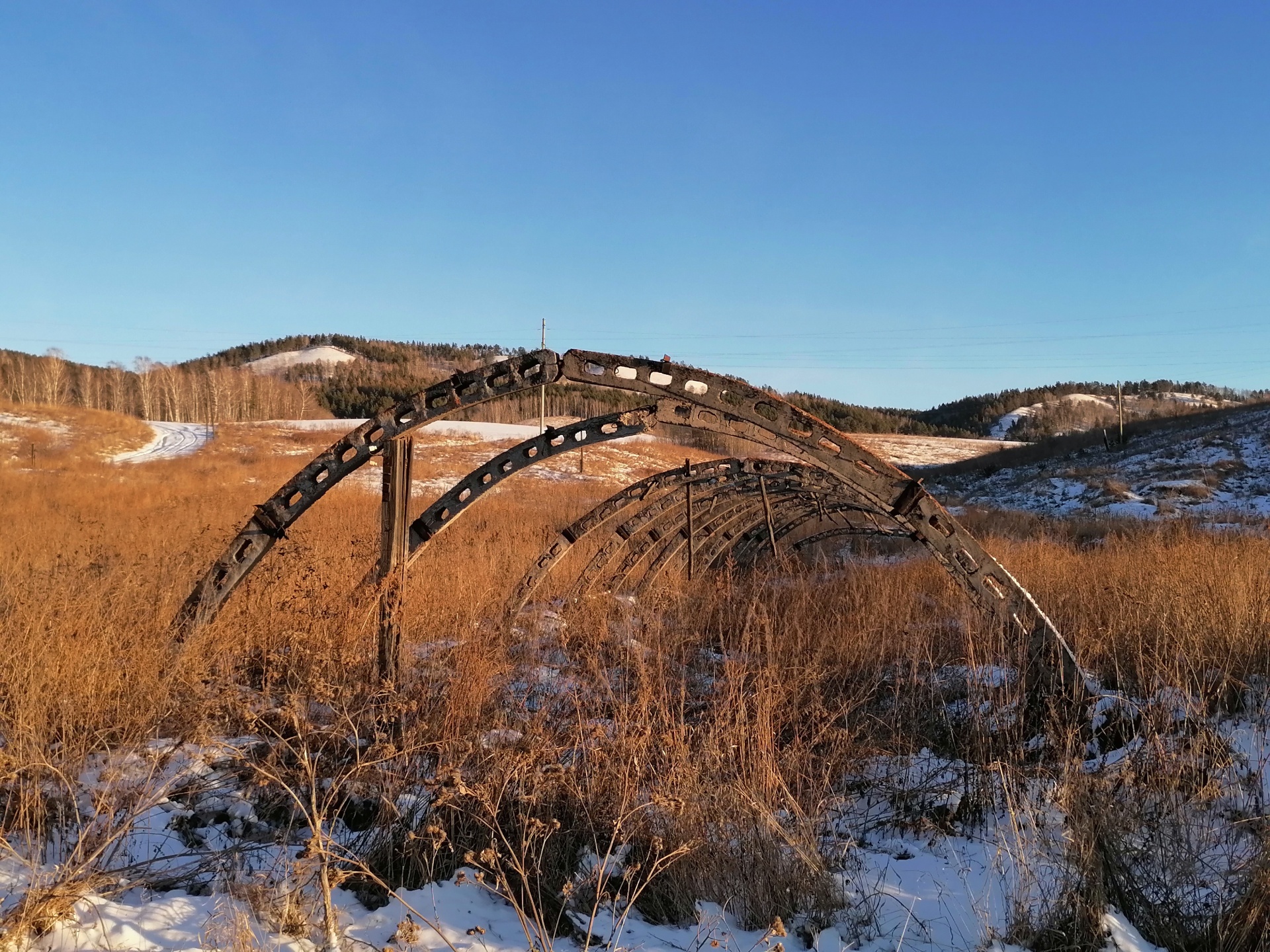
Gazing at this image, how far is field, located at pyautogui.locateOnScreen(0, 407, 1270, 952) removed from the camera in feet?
9.69

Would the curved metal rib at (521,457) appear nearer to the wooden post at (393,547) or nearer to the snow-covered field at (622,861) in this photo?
the wooden post at (393,547)

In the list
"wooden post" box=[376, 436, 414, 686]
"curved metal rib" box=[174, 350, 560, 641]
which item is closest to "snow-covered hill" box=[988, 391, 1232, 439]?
"curved metal rib" box=[174, 350, 560, 641]

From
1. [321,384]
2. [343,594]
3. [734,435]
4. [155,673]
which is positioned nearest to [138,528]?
[343,594]

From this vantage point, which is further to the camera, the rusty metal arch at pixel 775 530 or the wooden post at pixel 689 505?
the rusty metal arch at pixel 775 530

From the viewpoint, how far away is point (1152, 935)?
2.99 meters

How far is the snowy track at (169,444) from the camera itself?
3791cm

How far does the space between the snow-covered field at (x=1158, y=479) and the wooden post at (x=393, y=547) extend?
20.1m

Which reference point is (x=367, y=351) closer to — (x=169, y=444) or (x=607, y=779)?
(x=169, y=444)

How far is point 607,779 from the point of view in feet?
13.3

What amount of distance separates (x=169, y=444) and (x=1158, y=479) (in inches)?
2182

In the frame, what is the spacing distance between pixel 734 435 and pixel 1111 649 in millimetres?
4591

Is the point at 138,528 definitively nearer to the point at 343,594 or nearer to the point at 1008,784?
the point at 343,594

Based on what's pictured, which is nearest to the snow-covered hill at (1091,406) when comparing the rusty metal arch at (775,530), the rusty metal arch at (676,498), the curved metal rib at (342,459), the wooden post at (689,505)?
the rusty metal arch at (775,530)

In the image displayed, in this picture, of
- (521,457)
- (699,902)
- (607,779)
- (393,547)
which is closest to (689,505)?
(521,457)
